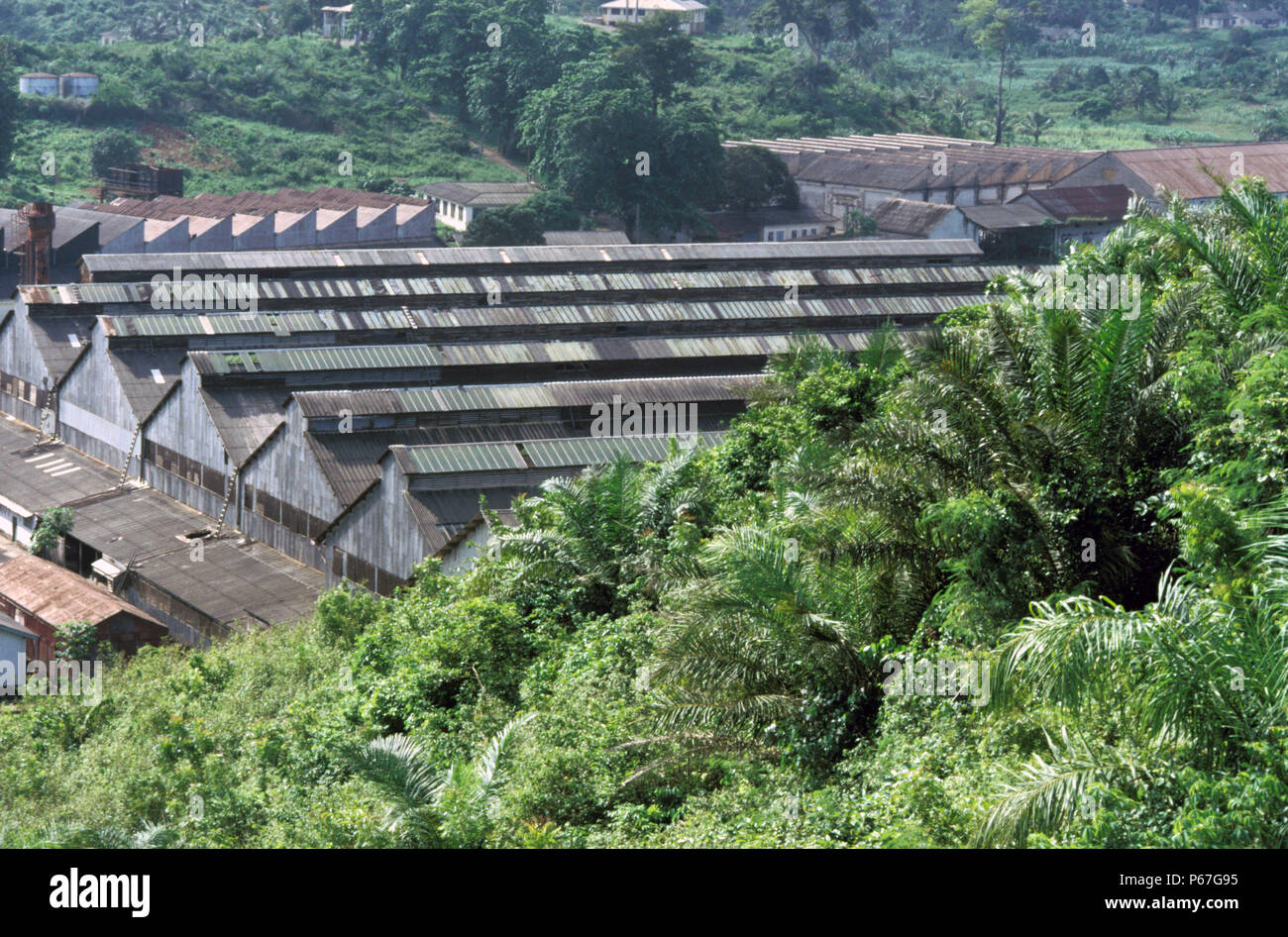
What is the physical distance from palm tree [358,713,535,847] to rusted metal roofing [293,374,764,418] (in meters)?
19.6

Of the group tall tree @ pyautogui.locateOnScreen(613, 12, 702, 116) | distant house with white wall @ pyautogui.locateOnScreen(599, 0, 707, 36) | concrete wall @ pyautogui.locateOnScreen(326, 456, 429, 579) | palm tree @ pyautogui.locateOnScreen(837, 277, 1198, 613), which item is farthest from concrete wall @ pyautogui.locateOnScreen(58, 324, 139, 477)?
distant house with white wall @ pyautogui.locateOnScreen(599, 0, 707, 36)

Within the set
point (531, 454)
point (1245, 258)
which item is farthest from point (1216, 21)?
point (1245, 258)

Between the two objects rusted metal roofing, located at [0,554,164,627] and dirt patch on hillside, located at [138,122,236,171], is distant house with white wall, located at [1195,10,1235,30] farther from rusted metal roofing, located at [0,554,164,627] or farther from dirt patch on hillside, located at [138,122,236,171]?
rusted metal roofing, located at [0,554,164,627]

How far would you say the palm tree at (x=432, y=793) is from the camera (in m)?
13.2

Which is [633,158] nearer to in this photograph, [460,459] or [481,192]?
[481,192]

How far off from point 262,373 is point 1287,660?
3216cm

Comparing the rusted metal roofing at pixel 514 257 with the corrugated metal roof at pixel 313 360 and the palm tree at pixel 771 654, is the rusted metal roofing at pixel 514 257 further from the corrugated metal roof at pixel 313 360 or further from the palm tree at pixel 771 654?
the palm tree at pixel 771 654

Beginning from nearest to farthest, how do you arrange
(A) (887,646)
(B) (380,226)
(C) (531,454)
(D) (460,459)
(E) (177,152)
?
1. (A) (887,646)
2. (D) (460,459)
3. (C) (531,454)
4. (B) (380,226)
5. (E) (177,152)

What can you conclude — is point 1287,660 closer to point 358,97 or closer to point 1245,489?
point 1245,489

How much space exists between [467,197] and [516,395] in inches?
1929

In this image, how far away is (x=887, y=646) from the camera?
598 inches

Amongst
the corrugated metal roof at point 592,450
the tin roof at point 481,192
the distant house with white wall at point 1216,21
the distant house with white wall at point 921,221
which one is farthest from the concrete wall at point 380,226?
the distant house with white wall at point 1216,21

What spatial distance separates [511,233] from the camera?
79.0 metres

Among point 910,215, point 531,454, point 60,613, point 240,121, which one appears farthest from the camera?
point 240,121
